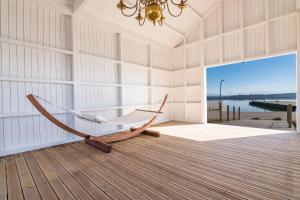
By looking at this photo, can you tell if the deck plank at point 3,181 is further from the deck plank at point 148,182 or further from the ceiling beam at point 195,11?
the ceiling beam at point 195,11

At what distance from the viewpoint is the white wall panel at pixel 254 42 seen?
4848 mm

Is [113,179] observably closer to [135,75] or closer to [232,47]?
[135,75]

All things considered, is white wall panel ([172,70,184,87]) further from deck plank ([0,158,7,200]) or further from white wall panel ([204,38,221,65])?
deck plank ([0,158,7,200])

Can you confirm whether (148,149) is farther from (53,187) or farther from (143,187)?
(53,187)

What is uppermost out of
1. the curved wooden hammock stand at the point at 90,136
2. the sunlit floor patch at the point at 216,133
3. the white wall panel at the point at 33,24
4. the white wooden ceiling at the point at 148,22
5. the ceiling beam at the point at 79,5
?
the white wooden ceiling at the point at 148,22

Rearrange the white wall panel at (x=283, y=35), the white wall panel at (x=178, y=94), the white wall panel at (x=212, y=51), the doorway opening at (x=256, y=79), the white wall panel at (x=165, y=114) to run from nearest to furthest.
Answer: the white wall panel at (x=283, y=35) < the white wall panel at (x=212, y=51) < the white wall panel at (x=165, y=114) < the white wall panel at (x=178, y=94) < the doorway opening at (x=256, y=79)

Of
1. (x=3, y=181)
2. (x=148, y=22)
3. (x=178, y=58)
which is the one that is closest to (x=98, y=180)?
(x=3, y=181)

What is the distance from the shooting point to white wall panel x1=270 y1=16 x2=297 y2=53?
436cm

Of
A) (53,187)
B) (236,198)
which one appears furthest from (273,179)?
(53,187)

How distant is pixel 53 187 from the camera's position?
1.82 m

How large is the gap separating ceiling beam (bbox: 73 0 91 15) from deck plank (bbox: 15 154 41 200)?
3.43 m

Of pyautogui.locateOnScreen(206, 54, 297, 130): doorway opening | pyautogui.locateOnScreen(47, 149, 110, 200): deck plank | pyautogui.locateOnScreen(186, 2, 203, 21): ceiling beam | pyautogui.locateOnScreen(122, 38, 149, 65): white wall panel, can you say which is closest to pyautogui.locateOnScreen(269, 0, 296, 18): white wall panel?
pyautogui.locateOnScreen(186, 2, 203, 21): ceiling beam

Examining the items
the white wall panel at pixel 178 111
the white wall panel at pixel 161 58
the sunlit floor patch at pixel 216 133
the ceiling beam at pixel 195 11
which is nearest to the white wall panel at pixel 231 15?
the ceiling beam at pixel 195 11

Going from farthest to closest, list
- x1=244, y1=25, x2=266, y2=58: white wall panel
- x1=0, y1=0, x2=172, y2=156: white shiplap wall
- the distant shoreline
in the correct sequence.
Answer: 1. the distant shoreline
2. x1=244, y1=25, x2=266, y2=58: white wall panel
3. x1=0, y1=0, x2=172, y2=156: white shiplap wall
